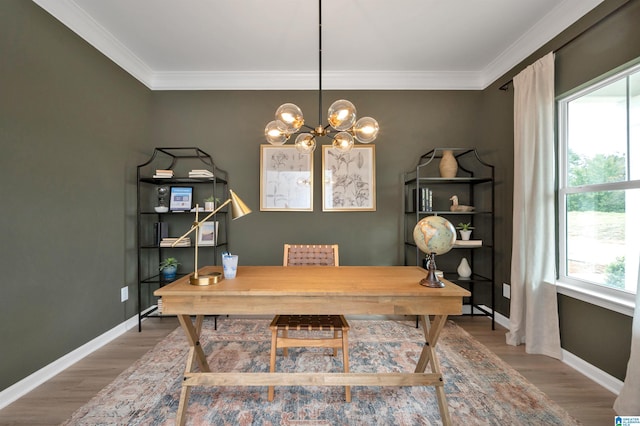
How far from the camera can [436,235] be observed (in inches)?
61.9

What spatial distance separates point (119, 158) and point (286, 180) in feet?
5.66

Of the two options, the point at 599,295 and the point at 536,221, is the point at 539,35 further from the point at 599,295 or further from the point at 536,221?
the point at 599,295

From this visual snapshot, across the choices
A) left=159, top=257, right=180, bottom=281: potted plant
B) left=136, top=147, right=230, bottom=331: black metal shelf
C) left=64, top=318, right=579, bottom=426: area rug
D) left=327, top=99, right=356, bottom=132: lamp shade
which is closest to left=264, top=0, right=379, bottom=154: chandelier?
left=327, top=99, right=356, bottom=132: lamp shade

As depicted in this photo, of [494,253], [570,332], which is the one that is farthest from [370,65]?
[570,332]

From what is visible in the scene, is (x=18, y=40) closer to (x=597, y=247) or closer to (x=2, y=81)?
(x=2, y=81)

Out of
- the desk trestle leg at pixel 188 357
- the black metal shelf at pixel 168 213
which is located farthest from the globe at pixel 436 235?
the black metal shelf at pixel 168 213

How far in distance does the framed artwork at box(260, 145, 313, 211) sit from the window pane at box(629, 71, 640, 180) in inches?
105

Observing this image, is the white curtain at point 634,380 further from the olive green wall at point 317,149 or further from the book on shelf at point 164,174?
the book on shelf at point 164,174

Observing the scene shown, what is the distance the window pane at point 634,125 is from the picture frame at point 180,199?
12.5 feet

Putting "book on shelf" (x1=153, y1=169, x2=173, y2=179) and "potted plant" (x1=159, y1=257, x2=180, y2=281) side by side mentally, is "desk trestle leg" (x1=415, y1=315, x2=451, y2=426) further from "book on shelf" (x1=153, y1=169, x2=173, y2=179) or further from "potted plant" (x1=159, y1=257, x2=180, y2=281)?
"book on shelf" (x1=153, y1=169, x2=173, y2=179)

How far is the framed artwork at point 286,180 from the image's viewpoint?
134 inches

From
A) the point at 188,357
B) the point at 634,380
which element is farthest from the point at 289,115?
the point at 634,380

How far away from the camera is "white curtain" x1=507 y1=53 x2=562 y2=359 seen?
236cm

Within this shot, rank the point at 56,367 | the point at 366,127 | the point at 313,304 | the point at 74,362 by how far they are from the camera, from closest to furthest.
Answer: the point at 313,304
the point at 366,127
the point at 56,367
the point at 74,362
